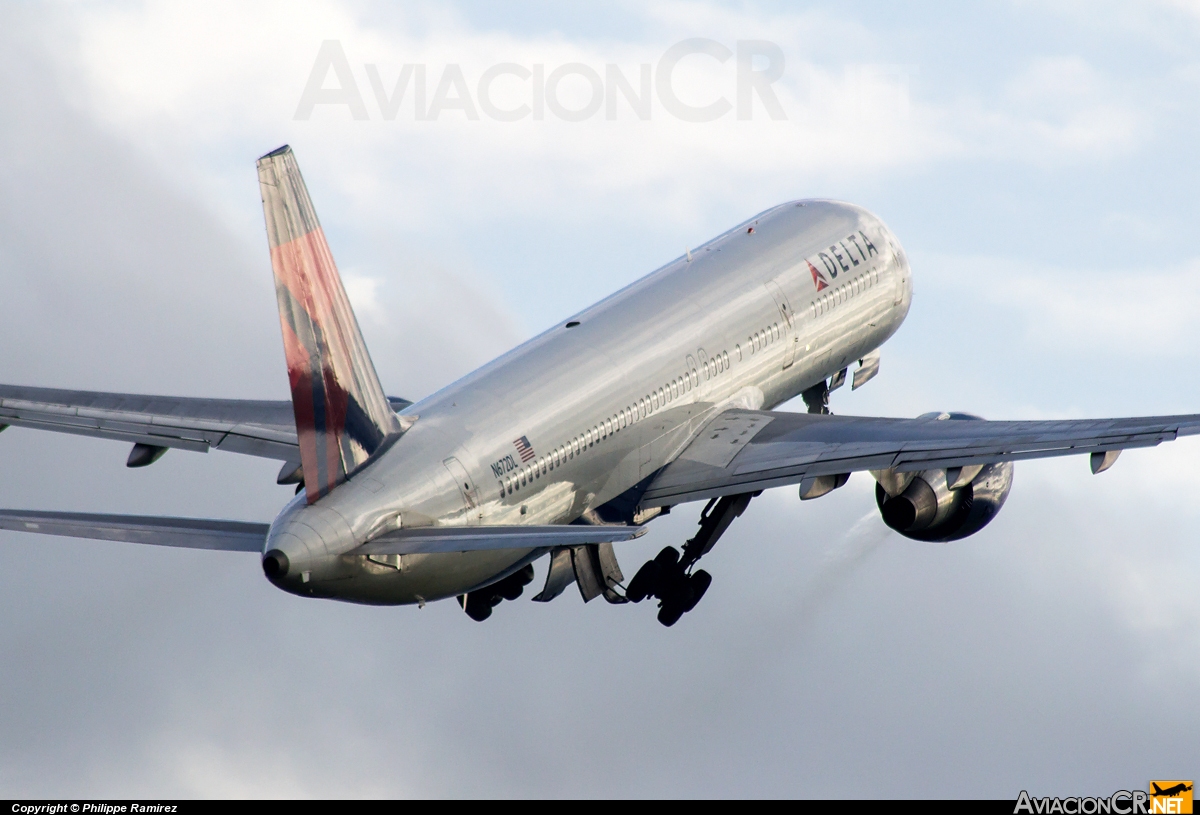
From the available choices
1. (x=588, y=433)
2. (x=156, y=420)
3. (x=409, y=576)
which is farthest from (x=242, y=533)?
(x=588, y=433)

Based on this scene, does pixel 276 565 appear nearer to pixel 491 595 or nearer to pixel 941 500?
pixel 491 595

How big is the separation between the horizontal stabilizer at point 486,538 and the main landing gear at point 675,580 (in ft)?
25.4

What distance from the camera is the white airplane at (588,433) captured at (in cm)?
3016

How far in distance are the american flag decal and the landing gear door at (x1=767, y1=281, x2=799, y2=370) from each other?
960 centimetres

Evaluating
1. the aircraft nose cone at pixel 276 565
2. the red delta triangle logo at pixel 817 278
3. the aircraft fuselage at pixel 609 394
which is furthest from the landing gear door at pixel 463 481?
the red delta triangle logo at pixel 817 278

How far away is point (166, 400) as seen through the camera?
1489 inches

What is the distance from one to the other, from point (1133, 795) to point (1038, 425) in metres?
6.56

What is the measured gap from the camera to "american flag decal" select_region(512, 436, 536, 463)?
34406mm

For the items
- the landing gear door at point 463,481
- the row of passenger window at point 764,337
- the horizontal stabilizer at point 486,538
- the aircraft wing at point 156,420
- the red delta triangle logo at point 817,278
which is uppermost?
the red delta triangle logo at point 817,278

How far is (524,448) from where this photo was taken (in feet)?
113

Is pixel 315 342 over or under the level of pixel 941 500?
under

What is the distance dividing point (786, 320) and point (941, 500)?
595 cm

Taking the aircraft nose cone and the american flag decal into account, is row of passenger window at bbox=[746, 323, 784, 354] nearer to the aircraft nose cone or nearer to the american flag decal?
the american flag decal

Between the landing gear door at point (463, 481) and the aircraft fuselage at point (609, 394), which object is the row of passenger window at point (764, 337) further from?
the landing gear door at point (463, 481)
